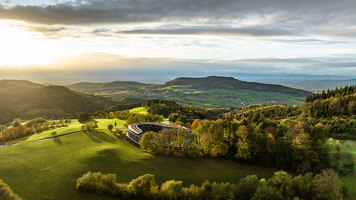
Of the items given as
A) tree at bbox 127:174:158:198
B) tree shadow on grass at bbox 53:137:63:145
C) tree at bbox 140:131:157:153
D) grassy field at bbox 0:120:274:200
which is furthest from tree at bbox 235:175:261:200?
tree shadow on grass at bbox 53:137:63:145

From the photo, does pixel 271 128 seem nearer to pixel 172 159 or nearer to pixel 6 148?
pixel 172 159

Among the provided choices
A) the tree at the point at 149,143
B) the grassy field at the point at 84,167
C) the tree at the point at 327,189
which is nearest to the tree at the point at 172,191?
the grassy field at the point at 84,167

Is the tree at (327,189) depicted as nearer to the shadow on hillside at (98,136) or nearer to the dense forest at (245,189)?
the dense forest at (245,189)

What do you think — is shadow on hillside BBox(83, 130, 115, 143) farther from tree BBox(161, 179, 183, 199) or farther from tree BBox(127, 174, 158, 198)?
tree BBox(161, 179, 183, 199)

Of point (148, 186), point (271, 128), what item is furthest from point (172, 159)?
point (271, 128)

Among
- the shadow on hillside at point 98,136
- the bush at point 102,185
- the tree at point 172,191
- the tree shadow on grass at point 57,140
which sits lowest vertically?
the tree shadow on grass at point 57,140

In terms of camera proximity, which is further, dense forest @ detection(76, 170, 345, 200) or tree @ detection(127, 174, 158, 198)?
tree @ detection(127, 174, 158, 198)

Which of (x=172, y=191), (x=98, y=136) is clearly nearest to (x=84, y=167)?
(x=172, y=191)
